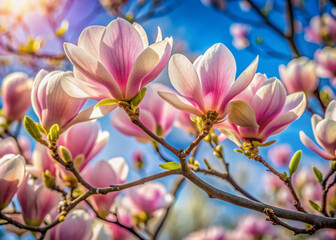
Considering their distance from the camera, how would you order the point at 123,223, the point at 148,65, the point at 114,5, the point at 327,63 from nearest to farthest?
the point at 148,65 → the point at 123,223 → the point at 327,63 → the point at 114,5

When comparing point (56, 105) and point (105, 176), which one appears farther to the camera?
point (105, 176)

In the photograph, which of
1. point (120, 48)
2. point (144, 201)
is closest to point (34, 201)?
point (120, 48)

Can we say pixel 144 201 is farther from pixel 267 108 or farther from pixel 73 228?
pixel 267 108

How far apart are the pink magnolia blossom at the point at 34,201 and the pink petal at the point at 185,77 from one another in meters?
0.44

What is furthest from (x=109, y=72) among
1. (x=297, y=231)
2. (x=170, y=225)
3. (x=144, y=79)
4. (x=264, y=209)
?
(x=170, y=225)

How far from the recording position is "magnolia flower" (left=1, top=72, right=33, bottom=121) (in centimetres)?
104

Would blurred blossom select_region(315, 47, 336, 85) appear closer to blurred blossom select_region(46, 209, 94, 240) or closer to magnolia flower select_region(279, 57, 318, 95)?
magnolia flower select_region(279, 57, 318, 95)

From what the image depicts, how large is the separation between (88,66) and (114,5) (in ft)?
5.97

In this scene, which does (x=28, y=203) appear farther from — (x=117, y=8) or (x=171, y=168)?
(x=117, y=8)

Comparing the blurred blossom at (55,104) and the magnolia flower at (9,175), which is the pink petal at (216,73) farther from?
the magnolia flower at (9,175)

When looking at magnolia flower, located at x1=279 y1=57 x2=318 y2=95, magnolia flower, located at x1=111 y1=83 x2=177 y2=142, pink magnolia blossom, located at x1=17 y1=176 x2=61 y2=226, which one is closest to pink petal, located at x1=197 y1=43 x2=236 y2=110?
magnolia flower, located at x1=111 y1=83 x2=177 y2=142

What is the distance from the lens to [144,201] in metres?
1.22

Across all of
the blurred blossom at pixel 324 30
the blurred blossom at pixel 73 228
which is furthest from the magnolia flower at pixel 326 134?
the blurred blossom at pixel 324 30

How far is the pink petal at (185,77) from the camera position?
53 cm
